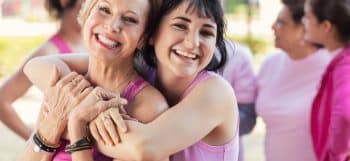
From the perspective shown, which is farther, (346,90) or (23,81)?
(23,81)

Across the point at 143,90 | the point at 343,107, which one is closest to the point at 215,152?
the point at 143,90

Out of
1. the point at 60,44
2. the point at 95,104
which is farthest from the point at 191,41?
the point at 60,44

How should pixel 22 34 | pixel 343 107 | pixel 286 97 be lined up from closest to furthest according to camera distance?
pixel 343 107 → pixel 286 97 → pixel 22 34

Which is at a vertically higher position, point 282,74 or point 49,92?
point 49,92

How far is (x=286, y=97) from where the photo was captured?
269 cm

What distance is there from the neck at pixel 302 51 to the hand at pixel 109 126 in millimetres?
1450

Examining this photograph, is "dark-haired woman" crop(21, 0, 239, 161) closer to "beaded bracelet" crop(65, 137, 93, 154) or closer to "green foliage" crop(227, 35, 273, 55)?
"beaded bracelet" crop(65, 137, 93, 154)

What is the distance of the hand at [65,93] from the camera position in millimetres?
1459

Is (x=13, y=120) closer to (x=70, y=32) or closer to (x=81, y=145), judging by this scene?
(x=70, y=32)

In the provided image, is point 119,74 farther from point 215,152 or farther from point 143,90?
A: point 215,152

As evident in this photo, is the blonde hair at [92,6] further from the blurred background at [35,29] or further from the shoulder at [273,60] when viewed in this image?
the blurred background at [35,29]

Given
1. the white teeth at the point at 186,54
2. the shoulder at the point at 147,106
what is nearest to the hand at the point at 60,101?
the shoulder at the point at 147,106

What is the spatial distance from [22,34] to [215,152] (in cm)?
964

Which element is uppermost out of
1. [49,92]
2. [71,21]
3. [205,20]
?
[205,20]
